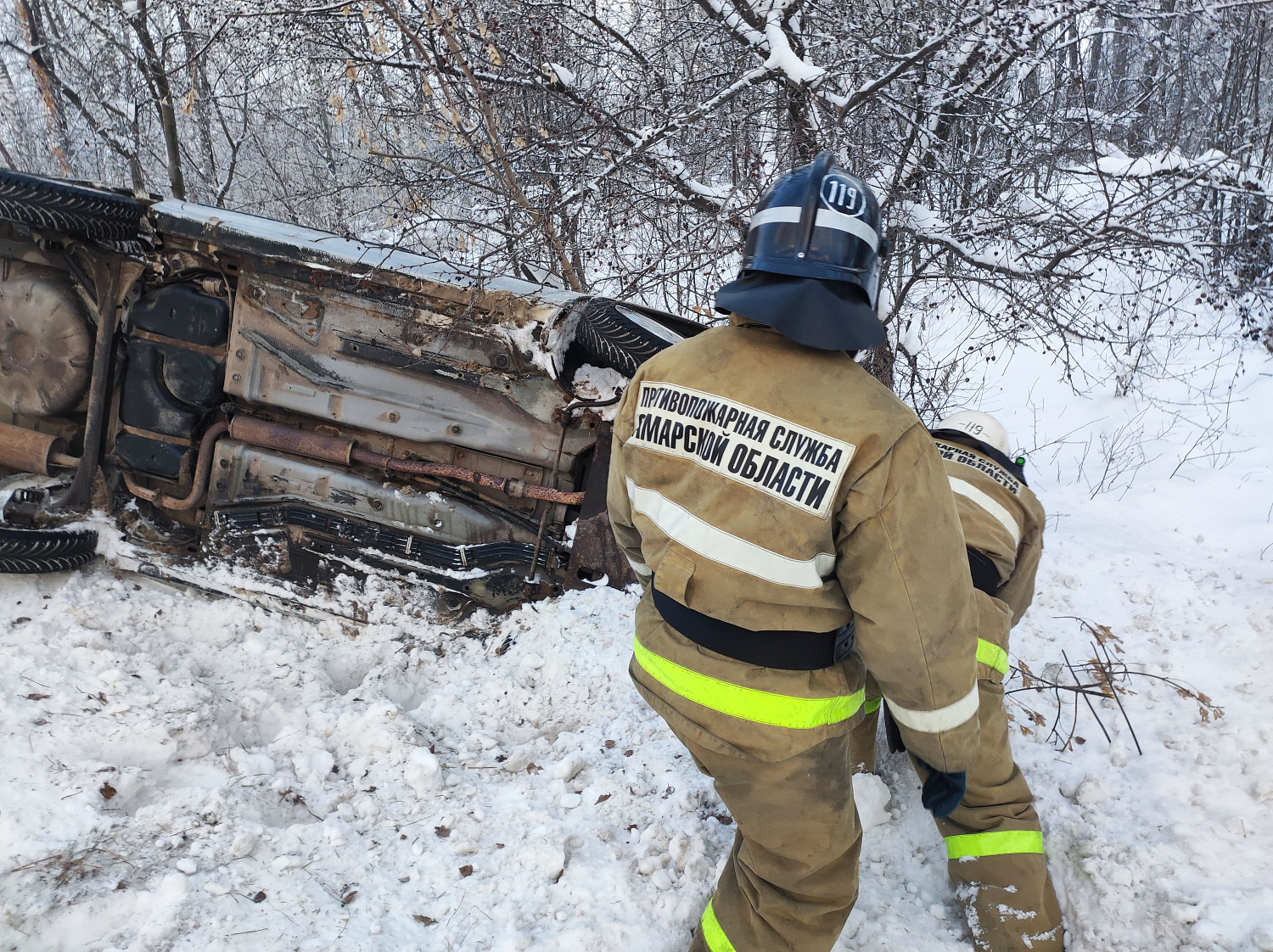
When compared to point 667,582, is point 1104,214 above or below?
above

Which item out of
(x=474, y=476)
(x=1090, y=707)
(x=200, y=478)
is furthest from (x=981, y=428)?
(x=200, y=478)

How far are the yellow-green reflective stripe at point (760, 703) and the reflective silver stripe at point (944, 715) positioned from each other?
14 cm

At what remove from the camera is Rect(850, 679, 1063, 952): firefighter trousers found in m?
1.90

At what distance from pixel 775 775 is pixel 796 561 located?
0.51m

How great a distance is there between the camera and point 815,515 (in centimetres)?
145

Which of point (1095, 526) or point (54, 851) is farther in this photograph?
point (1095, 526)

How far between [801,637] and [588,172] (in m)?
3.63

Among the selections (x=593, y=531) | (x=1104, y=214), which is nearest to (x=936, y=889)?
(x=593, y=531)

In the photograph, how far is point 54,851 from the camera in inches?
81.7

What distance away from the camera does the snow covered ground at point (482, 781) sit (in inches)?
77.2

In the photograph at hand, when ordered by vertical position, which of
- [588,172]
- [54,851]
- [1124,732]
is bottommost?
[54,851]

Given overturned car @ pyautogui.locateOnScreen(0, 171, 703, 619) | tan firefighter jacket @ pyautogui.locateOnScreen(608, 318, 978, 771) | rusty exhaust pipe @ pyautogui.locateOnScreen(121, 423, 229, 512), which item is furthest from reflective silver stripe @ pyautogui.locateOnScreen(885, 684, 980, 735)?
rusty exhaust pipe @ pyautogui.locateOnScreen(121, 423, 229, 512)

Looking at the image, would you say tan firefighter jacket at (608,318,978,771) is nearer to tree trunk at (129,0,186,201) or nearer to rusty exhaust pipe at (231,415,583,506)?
rusty exhaust pipe at (231,415,583,506)

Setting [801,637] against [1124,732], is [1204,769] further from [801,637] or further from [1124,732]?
[801,637]
